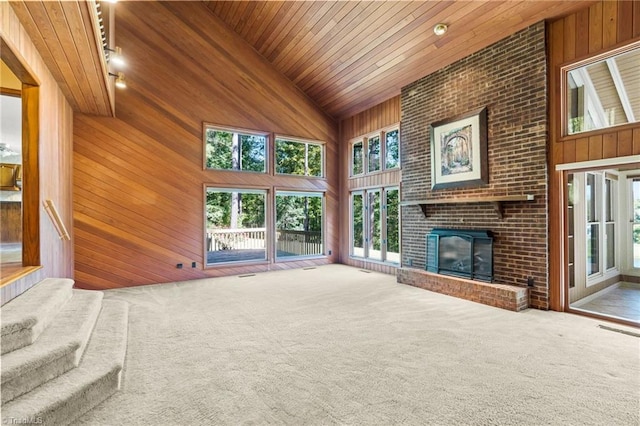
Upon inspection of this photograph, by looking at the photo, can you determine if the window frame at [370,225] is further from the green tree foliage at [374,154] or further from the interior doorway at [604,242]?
the interior doorway at [604,242]

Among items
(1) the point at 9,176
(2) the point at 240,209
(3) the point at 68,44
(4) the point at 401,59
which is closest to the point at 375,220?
(2) the point at 240,209

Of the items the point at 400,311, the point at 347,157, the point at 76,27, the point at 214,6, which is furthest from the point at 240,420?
the point at 214,6

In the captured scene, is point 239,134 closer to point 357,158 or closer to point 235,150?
point 235,150

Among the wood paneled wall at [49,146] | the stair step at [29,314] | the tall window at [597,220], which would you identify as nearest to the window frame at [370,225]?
the tall window at [597,220]

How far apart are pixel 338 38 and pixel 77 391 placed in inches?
245

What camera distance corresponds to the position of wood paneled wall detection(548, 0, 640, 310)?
3.49 meters

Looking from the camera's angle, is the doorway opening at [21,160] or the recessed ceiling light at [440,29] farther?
the recessed ceiling light at [440,29]

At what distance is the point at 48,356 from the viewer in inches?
84.4

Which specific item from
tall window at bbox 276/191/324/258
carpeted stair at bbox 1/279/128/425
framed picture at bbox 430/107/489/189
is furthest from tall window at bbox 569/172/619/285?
carpeted stair at bbox 1/279/128/425

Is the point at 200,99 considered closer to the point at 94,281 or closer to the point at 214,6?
the point at 214,6

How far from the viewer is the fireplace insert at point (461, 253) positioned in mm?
4766

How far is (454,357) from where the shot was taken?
2805 millimetres

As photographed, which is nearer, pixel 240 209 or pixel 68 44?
pixel 68 44

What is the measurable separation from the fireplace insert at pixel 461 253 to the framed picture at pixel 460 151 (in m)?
0.84
